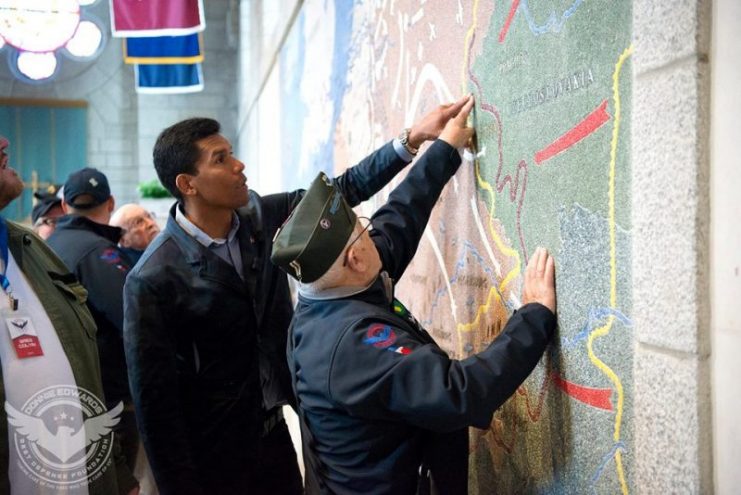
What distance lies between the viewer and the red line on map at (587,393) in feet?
3.99

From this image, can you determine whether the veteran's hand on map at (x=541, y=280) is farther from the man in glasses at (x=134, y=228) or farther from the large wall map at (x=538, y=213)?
the man in glasses at (x=134, y=228)

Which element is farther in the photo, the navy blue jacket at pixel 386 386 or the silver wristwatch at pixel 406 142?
the silver wristwatch at pixel 406 142

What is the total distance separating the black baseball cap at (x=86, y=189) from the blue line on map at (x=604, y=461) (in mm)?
2344

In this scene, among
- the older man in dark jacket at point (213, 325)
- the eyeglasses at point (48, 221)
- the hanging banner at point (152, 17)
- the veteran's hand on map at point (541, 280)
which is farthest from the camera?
the hanging banner at point (152, 17)

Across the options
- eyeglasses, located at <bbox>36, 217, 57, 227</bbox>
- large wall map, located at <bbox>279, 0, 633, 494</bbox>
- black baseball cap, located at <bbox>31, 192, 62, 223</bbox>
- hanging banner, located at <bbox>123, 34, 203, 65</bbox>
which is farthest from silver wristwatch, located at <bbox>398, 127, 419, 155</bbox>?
hanging banner, located at <bbox>123, 34, 203, 65</bbox>

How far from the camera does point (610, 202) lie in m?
1.18

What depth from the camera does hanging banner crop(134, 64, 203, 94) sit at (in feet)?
30.8

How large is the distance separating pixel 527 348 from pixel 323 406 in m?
0.45

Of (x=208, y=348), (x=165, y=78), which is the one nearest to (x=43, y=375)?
(x=208, y=348)

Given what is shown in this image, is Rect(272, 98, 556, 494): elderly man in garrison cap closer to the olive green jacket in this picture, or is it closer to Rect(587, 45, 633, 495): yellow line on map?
Rect(587, 45, 633, 495): yellow line on map

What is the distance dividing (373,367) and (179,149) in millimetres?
1144

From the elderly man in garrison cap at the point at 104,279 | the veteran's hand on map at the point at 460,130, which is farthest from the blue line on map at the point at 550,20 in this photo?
the elderly man in garrison cap at the point at 104,279

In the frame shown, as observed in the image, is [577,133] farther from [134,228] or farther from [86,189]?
[134,228]

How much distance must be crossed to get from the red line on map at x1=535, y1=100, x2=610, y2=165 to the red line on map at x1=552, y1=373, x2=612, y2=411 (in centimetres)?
46
